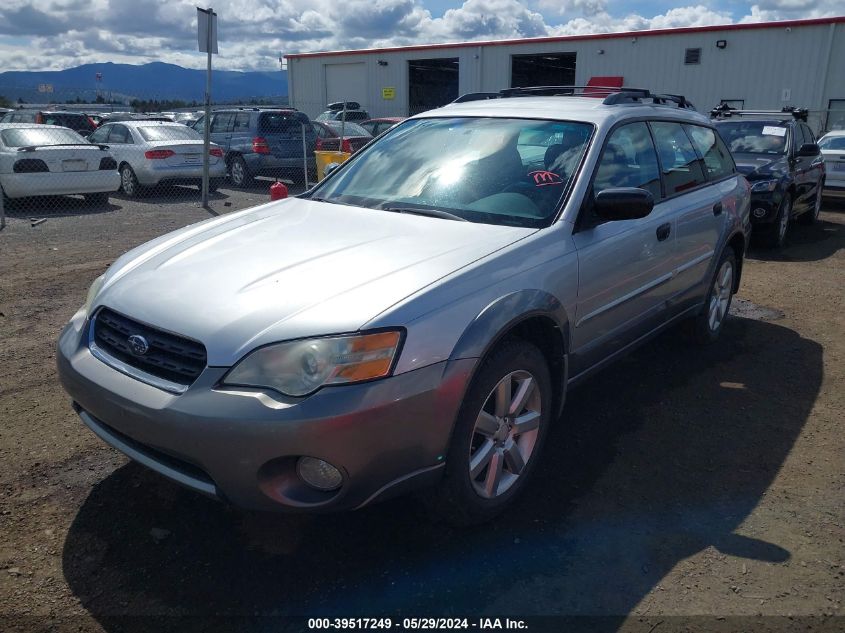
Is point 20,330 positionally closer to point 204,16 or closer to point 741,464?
point 741,464

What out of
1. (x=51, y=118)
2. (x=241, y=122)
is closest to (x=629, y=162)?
(x=241, y=122)

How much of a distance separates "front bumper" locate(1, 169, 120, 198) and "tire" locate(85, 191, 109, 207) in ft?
1.81

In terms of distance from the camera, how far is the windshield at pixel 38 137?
11.1 meters

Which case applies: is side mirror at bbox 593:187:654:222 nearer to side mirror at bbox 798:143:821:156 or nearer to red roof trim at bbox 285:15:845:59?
side mirror at bbox 798:143:821:156

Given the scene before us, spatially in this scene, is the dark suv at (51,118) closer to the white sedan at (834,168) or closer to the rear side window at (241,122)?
the rear side window at (241,122)

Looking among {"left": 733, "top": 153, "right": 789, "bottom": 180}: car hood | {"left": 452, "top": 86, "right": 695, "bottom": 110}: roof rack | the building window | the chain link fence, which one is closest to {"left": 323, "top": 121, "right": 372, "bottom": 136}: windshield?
the chain link fence

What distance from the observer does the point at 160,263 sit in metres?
3.10

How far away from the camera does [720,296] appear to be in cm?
535

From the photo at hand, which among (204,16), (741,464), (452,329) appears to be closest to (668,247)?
(741,464)

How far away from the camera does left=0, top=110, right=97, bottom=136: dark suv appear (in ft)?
53.3

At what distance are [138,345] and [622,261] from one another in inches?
92.8

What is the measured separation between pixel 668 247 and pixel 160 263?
9.20ft

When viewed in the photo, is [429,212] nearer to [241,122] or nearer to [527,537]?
[527,537]

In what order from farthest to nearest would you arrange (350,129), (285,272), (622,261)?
1. (350,129)
2. (622,261)
3. (285,272)
